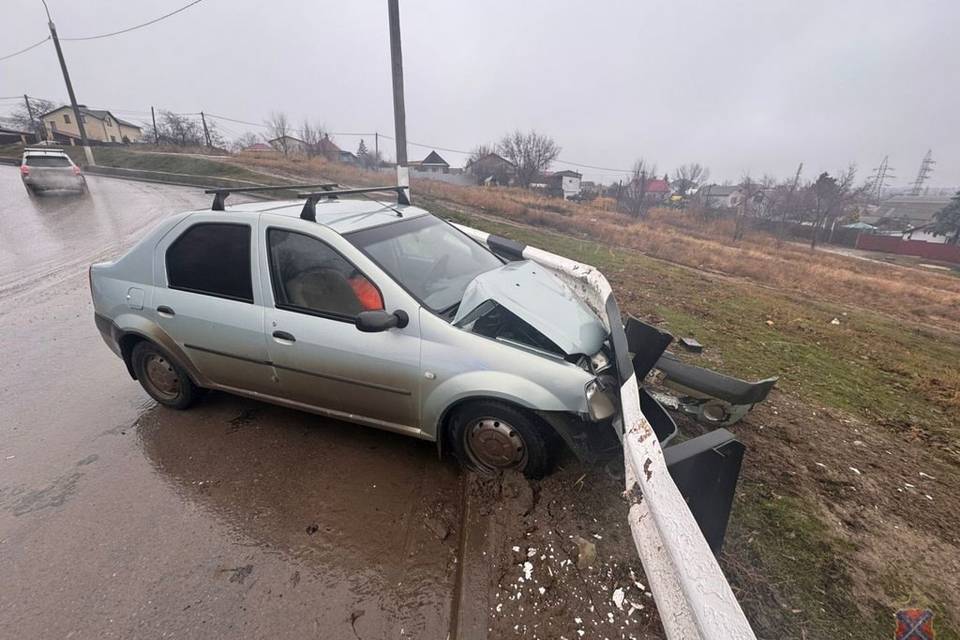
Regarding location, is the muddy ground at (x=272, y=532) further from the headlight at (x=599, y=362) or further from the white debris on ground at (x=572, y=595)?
the headlight at (x=599, y=362)

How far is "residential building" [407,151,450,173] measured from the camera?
6366 cm

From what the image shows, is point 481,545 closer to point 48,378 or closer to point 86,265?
point 48,378

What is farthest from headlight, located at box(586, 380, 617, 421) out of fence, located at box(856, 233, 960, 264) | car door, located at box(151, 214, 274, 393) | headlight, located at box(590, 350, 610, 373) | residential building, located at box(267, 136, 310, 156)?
residential building, located at box(267, 136, 310, 156)

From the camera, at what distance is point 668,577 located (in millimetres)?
1441

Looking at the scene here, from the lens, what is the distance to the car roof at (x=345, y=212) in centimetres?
286

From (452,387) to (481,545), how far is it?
854 millimetres

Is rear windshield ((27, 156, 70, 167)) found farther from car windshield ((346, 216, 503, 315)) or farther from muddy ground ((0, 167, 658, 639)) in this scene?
car windshield ((346, 216, 503, 315))

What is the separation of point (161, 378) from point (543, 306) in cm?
309

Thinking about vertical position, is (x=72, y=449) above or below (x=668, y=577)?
below

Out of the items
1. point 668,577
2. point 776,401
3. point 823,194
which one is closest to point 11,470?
point 668,577

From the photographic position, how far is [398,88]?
759 cm

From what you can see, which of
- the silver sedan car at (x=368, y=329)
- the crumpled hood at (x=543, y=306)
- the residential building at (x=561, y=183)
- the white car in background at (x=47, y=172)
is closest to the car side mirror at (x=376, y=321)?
the silver sedan car at (x=368, y=329)

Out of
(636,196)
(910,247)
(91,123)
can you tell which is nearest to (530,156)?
(636,196)

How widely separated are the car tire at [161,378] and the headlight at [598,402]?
3.01 m
